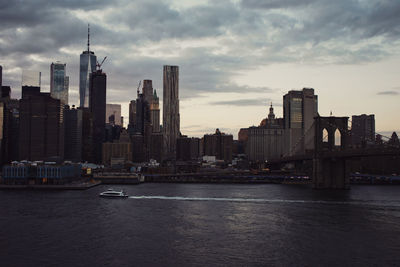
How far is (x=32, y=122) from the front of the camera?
198750 mm

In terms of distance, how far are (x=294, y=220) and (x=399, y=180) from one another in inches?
3731

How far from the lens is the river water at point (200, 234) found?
31.0 meters

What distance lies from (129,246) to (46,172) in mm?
70317

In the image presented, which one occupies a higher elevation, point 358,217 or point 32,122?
point 32,122

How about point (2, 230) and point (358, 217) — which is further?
point (358, 217)

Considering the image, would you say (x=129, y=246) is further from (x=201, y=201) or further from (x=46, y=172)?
(x=46, y=172)

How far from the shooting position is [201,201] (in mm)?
65375

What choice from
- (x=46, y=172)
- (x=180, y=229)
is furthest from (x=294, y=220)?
(x=46, y=172)

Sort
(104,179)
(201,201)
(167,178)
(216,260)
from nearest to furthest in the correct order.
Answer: (216,260) < (201,201) < (104,179) < (167,178)

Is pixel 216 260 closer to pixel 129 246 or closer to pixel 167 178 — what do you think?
pixel 129 246

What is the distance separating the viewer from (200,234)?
39.2 metres

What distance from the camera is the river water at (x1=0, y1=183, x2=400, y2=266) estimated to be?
102ft

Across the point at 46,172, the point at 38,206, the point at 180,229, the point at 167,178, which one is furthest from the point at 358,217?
the point at 167,178

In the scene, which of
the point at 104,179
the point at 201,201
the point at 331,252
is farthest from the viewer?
the point at 104,179
